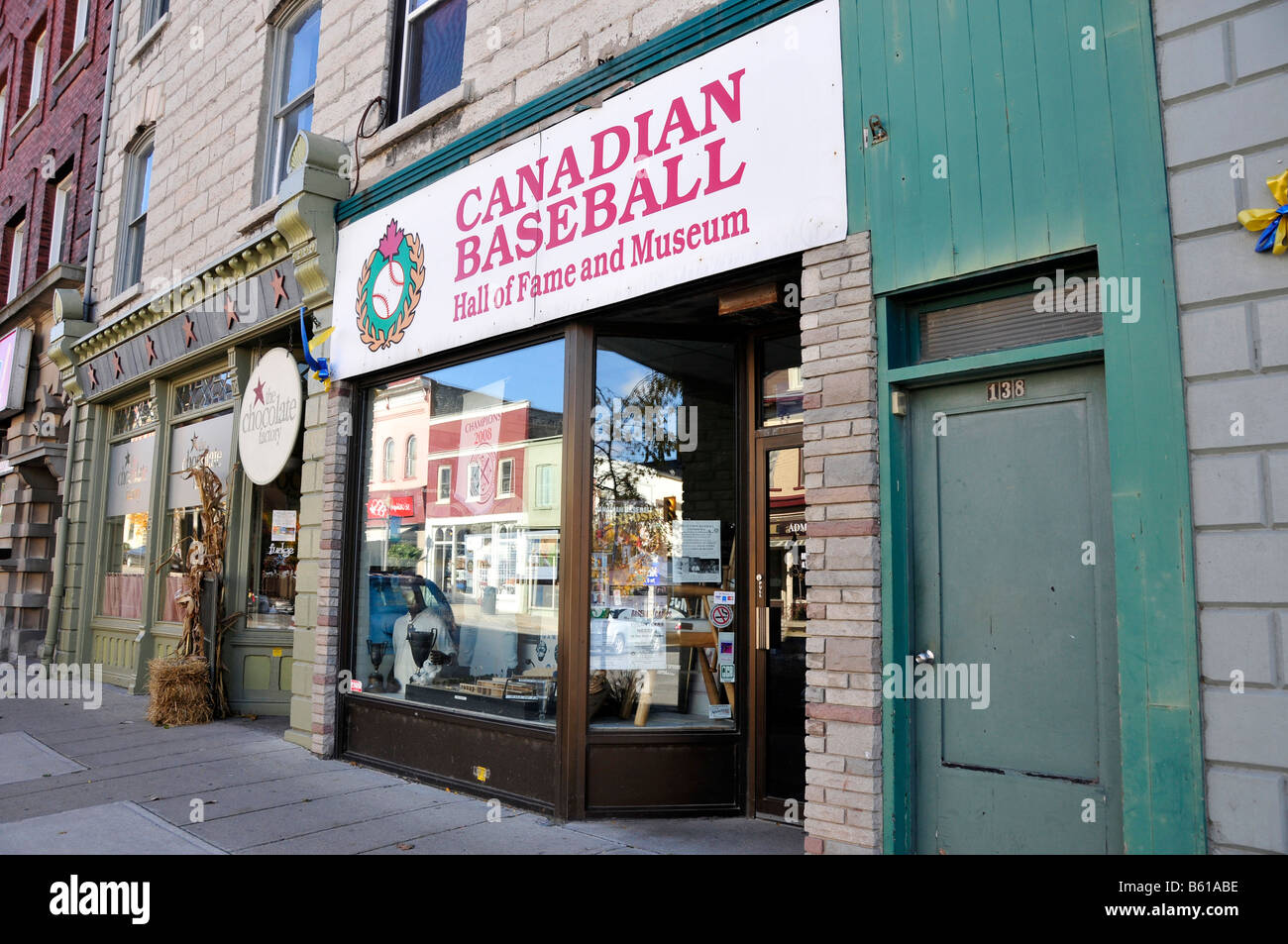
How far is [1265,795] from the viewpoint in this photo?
303 centimetres

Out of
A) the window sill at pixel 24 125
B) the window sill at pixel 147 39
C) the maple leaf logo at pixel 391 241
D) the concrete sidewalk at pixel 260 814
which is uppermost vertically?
the window sill at pixel 24 125

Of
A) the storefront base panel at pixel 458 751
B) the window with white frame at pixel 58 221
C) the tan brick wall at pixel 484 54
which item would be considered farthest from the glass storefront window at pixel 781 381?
the window with white frame at pixel 58 221

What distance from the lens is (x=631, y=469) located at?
5.92 meters

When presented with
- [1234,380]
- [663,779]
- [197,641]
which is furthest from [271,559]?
[1234,380]

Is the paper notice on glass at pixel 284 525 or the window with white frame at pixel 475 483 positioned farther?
the paper notice on glass at pixel 284 525

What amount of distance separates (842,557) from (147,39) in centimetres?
1236

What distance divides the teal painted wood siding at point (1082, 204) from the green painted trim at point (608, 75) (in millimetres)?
676

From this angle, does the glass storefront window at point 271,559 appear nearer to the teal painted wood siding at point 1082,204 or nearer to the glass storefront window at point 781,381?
the glass storefront window at point 781,381

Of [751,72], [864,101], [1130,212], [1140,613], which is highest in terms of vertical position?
[751,72]

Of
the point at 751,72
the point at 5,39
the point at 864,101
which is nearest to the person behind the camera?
the point at 864,101

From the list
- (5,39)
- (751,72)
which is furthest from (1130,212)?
(5,39)

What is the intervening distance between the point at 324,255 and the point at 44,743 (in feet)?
16.6

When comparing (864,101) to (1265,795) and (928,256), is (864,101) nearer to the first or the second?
(928,256)

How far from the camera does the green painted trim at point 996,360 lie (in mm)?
3629
